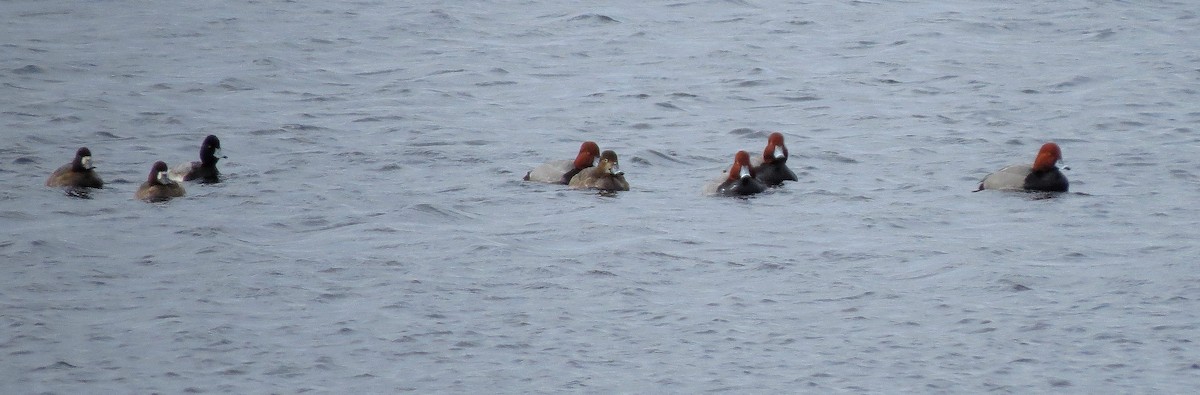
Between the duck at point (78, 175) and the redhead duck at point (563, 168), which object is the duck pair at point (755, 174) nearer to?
the redhead duck at point (563, 168)

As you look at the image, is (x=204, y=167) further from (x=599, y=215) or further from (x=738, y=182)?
(x=738, y=182)

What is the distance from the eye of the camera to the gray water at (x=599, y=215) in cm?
1126

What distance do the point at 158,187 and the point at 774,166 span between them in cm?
659

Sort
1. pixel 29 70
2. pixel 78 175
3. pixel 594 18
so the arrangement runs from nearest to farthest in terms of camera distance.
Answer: pixel 78 175, pixel 29 70, pixel 594 18

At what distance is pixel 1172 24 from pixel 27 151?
20274 mm

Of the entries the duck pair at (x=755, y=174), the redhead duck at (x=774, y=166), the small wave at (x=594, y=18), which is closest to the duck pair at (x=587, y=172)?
the duck pair at (x=755, y=174)

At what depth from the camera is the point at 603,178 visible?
17719mm

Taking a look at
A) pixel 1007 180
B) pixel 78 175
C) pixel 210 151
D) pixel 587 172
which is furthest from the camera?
pixel 210 151

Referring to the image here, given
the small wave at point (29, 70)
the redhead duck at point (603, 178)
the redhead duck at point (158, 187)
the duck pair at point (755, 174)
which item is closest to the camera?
the redhead duck at point (158, 187)

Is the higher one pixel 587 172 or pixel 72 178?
pixel 72 178

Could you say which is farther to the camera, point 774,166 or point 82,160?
point 774,166

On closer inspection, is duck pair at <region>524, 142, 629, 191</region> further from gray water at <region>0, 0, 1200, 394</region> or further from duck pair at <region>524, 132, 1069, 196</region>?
gray water at <region>0, 0, 1200, 394</region>

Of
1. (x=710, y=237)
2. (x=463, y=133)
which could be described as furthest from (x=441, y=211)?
(x=463, y=133)

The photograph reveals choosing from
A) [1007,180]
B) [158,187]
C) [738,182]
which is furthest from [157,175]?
[1007,180]
